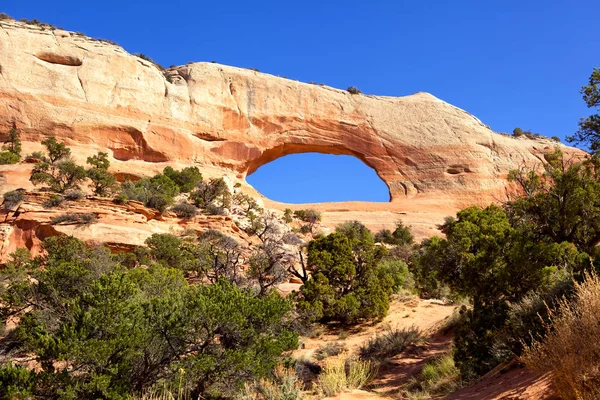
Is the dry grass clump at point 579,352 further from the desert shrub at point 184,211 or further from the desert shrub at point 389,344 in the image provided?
the desert shrub at point 184,211

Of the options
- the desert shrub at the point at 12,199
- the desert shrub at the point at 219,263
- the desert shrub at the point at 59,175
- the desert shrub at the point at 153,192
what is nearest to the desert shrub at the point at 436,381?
the desert shrub at the point at 219,263

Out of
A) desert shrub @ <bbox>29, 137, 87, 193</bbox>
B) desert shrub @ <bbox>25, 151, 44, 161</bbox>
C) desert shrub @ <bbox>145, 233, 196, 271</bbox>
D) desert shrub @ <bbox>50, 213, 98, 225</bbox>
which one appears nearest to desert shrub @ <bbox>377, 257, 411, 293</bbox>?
desert shrub @ <bbox>145, 233, 196, 271</bbox>

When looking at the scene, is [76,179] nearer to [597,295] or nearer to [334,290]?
[334,290]

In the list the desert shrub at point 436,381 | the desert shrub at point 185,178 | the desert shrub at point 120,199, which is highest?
the desert shrub at point 185,178

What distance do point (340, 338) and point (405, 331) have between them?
1724 millimetres

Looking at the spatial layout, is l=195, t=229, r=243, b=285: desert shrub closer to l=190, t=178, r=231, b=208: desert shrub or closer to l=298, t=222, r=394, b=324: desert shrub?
l=298, t=222, r=394, b=324: desert shrub

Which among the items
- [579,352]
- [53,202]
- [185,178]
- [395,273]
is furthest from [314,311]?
[185,178]

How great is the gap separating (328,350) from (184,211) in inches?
501

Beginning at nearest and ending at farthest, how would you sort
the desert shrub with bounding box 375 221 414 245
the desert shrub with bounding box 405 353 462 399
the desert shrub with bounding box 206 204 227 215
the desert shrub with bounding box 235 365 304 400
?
the desert shrub with bounding box 235 365 304 400 → the desert shrub with bounding box 405 353 462 399 → the desert shrub with bounding box 206 204 227 215 → the desert shrub with bounding box 375 221 414 245

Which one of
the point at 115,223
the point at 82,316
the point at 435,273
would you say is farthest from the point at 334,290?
the point at 115,223

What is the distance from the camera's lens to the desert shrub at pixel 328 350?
1130 cm

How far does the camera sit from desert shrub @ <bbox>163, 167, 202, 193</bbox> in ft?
91.1

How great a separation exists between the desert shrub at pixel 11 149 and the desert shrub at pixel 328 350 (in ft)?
73.2

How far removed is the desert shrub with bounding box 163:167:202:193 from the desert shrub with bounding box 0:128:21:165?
7993 millimetres
